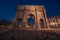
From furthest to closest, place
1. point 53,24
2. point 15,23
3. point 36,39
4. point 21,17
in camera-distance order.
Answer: point 53,24 → point 21,17 → point 15,23 → point 36,39

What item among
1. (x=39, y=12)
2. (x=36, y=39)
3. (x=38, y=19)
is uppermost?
(x=39, y=12)

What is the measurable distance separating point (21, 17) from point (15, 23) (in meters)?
2.76

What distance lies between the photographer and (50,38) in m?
9.32

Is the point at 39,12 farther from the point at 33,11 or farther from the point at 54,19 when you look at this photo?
the point at 54,19

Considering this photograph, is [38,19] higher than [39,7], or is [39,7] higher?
[39,7]

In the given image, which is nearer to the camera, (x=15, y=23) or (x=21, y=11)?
(x=15, y=23)

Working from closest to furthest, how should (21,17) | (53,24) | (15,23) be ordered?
(15,23) < (21,17) < (53,24)

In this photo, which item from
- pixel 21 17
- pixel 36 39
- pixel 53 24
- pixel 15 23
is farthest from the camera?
pixel 53 24

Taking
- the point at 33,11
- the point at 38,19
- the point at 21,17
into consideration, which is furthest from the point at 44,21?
the point at 21,17

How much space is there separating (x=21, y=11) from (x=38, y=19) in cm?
509

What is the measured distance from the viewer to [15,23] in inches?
1090

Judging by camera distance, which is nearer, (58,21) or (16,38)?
(16,38)

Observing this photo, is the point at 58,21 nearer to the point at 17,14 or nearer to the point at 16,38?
the point at 17,14

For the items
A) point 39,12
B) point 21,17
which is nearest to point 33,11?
point 39,12
